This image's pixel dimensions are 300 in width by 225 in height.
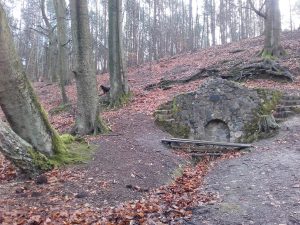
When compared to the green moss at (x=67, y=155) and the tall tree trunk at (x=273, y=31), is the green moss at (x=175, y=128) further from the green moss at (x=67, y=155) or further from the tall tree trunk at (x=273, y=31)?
the tall tree trunk at (x=273, y=31)

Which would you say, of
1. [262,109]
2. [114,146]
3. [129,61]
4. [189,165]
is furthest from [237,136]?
[129,61]

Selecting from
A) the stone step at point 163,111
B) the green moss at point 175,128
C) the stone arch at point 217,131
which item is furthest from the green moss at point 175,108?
the stone arch at point 217,131

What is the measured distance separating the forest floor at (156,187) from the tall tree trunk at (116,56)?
12.7 ft

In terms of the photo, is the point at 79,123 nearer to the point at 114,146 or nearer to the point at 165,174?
→ the point at 114,146

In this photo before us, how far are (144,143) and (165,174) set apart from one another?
2279 millimetres

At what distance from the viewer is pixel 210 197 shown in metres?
6.21

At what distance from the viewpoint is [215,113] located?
11977mm

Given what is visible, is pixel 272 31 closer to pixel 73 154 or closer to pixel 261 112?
pixel 261 112

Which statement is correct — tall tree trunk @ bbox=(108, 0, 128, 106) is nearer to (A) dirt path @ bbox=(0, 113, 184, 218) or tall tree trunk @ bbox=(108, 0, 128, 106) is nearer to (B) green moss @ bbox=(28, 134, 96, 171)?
(A) dirt path @ bbox=(0, 113, 184, 218)

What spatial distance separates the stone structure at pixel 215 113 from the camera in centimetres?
1167

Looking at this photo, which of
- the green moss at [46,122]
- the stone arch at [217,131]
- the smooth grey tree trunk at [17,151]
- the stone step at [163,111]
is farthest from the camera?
the stone step at [163,111]

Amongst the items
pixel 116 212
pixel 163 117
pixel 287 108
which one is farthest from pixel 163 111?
pixel 116 212

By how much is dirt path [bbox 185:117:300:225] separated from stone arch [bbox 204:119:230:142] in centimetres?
159

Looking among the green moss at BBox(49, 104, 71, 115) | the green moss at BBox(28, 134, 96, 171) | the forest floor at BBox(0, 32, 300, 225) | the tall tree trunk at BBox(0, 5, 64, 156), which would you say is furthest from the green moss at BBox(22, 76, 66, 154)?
the green moss at BBox(49, 104, 71, 115)
